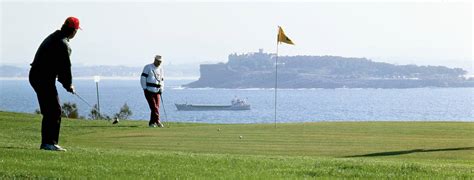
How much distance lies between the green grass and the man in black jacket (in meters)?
0.83

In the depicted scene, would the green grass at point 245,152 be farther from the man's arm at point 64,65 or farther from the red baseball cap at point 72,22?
the red baseball cap at point 72,22

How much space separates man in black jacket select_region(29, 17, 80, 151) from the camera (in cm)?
1502

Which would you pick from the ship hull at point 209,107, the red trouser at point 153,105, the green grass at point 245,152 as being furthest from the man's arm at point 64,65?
the ship hull at point 209,107

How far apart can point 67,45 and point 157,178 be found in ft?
11.7

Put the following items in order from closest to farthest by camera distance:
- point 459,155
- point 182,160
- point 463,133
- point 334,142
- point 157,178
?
point 157,178 → point 182,160 → point 459,155 → point 334,142 → point 463,133

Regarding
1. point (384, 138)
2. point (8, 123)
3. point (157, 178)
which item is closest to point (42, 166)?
point (157, 178)

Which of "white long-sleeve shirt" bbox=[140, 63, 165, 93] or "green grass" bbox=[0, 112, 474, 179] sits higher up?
"white long-sleeve shirt" bbox=[140, 63, 165, 93]

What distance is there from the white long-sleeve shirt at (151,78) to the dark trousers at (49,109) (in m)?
11.2

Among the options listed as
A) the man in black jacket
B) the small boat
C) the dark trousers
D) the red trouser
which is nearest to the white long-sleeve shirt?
the red trouser

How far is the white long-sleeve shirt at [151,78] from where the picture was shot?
26.7 meters

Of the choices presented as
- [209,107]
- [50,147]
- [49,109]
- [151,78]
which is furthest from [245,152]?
[209,107]

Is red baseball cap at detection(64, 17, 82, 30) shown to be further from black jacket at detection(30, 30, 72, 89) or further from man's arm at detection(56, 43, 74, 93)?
man's arm at detection(56, 43, 74, 93)

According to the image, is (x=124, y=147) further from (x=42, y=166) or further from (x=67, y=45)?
(x=42, y=166)

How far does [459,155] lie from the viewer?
1727 centimetres
